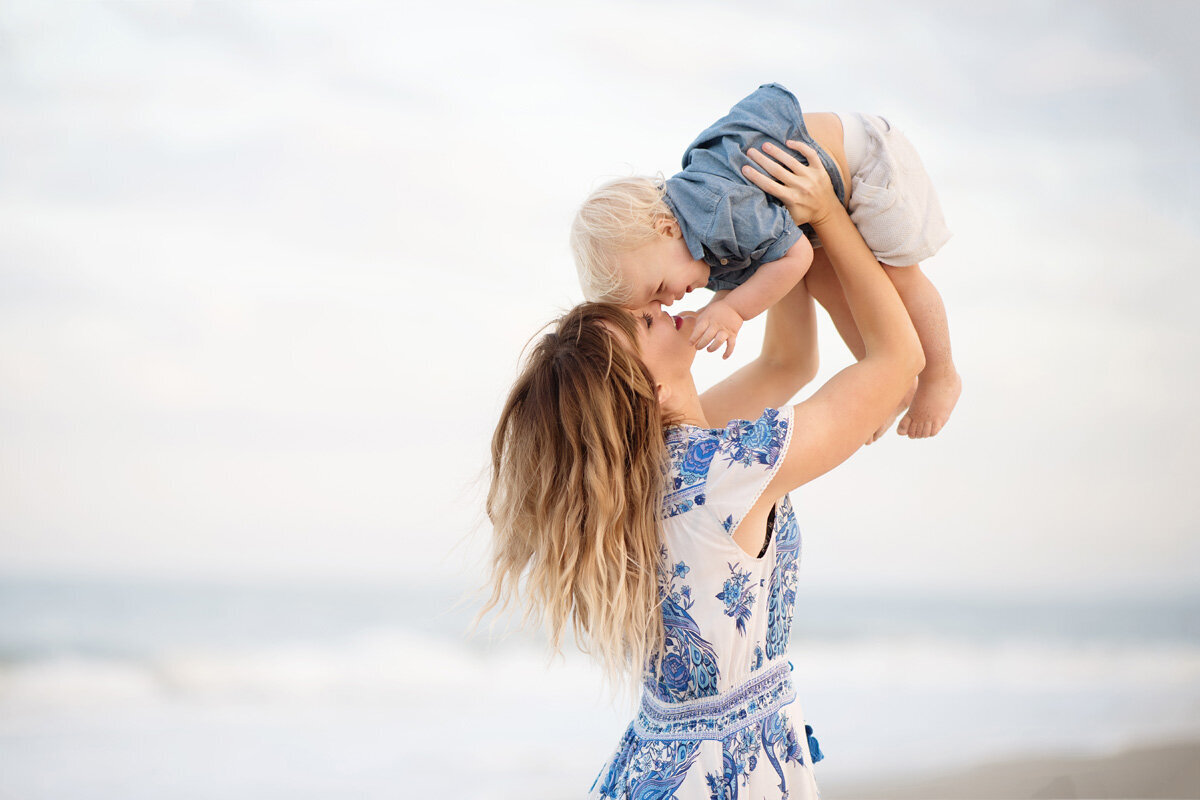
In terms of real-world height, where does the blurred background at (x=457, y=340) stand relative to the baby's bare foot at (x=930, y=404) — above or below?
above

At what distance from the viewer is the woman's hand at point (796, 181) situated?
4.47 ft

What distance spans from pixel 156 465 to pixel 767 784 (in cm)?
601

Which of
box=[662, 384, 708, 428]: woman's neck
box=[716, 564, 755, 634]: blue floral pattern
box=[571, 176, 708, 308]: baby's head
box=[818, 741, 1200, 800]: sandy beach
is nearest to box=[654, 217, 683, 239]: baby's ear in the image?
box=[571, 176, 708, 308]: baby's head

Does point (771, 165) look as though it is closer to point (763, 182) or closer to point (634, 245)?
point (763, 182)

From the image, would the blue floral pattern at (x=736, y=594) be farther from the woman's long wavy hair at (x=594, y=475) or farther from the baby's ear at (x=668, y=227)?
the baby's ear at (x=668, y=227)

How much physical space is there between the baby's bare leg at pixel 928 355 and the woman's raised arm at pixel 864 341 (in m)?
0.09

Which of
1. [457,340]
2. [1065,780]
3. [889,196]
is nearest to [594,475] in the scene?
[889,196]

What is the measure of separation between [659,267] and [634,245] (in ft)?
0.15

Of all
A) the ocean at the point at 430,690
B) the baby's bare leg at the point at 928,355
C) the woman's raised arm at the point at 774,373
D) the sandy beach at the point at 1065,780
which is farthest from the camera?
the ocean at the point at 430,690

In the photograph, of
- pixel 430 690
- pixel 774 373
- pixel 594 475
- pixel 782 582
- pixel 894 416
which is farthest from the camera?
pixel 430 690

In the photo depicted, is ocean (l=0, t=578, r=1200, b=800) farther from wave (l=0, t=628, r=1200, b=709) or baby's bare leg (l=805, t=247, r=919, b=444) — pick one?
baby's bare leg (l=805, t=247, r=919, b=444)

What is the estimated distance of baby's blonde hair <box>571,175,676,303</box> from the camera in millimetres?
1379

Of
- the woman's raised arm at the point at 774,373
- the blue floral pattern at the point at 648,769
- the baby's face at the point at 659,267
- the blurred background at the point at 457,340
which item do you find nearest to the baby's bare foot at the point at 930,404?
the woman's raised arm at the point at 774,373

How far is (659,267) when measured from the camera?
1390 millimetres
